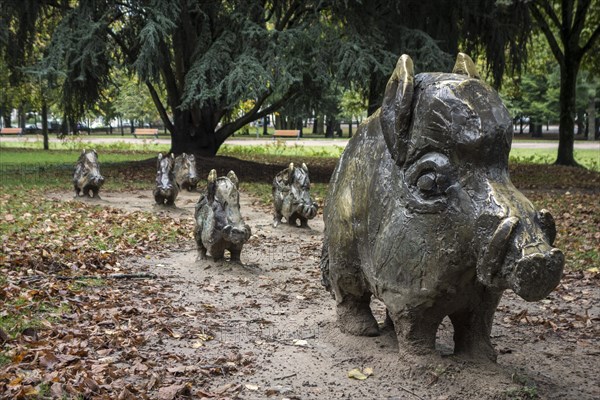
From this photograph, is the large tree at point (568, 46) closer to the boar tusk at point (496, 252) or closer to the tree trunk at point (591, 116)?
the boar tusk at point (496, 252)

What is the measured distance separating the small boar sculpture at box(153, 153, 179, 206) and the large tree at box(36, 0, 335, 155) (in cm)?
431

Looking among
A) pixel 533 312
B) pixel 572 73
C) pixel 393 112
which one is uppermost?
pixel 572 73

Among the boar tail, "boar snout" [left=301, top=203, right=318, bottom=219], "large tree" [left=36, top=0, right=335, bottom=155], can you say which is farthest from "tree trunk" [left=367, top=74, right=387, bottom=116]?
the boar tail

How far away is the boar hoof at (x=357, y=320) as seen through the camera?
635 centimetres

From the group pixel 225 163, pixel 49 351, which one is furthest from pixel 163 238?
pixel 225 163

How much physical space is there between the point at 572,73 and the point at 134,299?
24.0 m

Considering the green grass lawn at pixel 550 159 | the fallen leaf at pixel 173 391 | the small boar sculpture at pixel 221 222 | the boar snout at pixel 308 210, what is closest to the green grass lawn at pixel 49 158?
the green grass lawn at pixel 550 159

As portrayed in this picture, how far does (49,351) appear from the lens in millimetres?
6000

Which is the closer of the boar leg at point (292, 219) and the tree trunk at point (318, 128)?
the boar leg at point (292, 219)

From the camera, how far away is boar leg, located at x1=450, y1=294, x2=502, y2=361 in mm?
5422

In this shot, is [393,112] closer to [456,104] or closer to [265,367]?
[456,104]

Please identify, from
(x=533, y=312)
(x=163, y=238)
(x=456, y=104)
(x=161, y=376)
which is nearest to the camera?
(x=456, y=104)

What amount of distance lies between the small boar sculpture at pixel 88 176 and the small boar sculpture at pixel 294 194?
5840mm

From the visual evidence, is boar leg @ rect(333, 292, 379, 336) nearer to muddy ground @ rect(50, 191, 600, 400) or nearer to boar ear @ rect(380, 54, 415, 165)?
muddy ground @ rect(50, 191, 600, 400)
